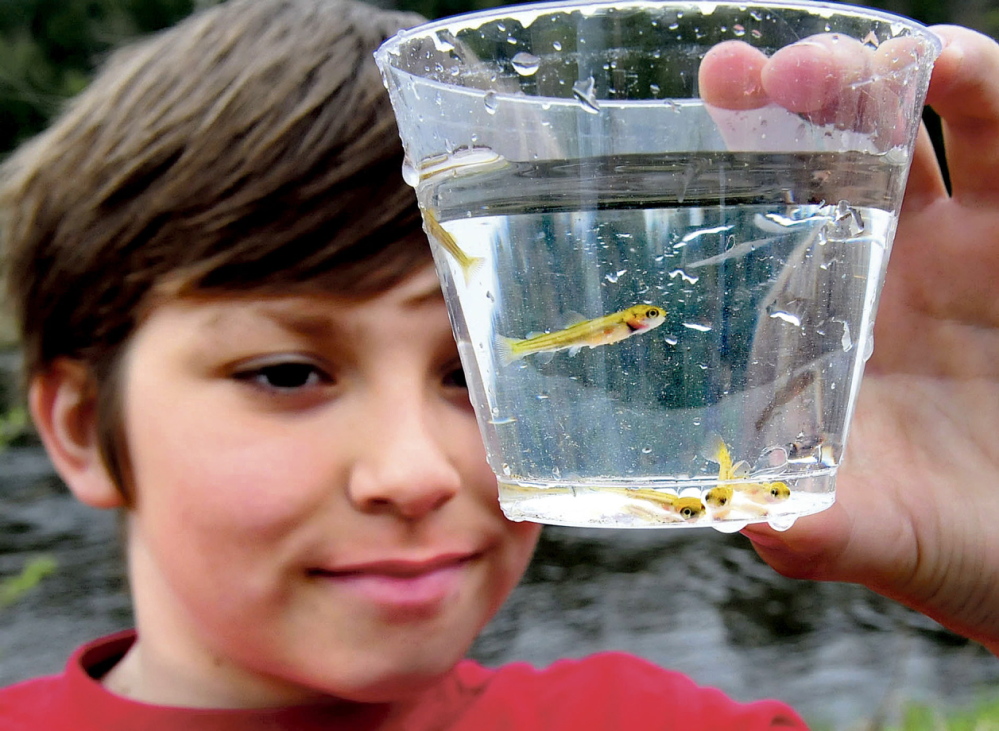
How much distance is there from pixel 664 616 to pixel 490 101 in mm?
2834

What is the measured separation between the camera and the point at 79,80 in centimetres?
466

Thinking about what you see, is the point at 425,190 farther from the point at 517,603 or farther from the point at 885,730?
the point at 517,603

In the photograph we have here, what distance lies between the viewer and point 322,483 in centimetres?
96

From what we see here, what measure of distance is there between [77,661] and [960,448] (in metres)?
1.15

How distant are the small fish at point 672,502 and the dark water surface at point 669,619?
226cm

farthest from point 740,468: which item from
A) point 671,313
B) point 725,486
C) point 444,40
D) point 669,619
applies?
point 669,619

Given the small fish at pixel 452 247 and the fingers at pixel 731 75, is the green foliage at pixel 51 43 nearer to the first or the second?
the small fish at pixel 452 247

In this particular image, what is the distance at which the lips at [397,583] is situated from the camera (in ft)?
3.21

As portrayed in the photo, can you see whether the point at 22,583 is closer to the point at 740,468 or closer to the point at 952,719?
the point at 740,468

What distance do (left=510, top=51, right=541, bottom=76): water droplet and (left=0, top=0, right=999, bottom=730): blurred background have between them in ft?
6.98

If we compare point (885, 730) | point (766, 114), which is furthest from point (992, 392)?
point (885, 730)

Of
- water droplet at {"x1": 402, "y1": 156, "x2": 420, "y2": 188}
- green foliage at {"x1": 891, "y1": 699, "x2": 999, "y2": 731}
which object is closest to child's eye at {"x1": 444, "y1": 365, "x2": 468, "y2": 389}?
water droplet at {"x1": 402, "y1": 156, "x2": 420, "y2": 188}

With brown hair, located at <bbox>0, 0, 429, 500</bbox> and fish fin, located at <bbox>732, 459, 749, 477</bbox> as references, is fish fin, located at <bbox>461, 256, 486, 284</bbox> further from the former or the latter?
brown hair, located at <bbox>0, 0, 429, 500</bbox>

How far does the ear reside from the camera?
46.4 inches
